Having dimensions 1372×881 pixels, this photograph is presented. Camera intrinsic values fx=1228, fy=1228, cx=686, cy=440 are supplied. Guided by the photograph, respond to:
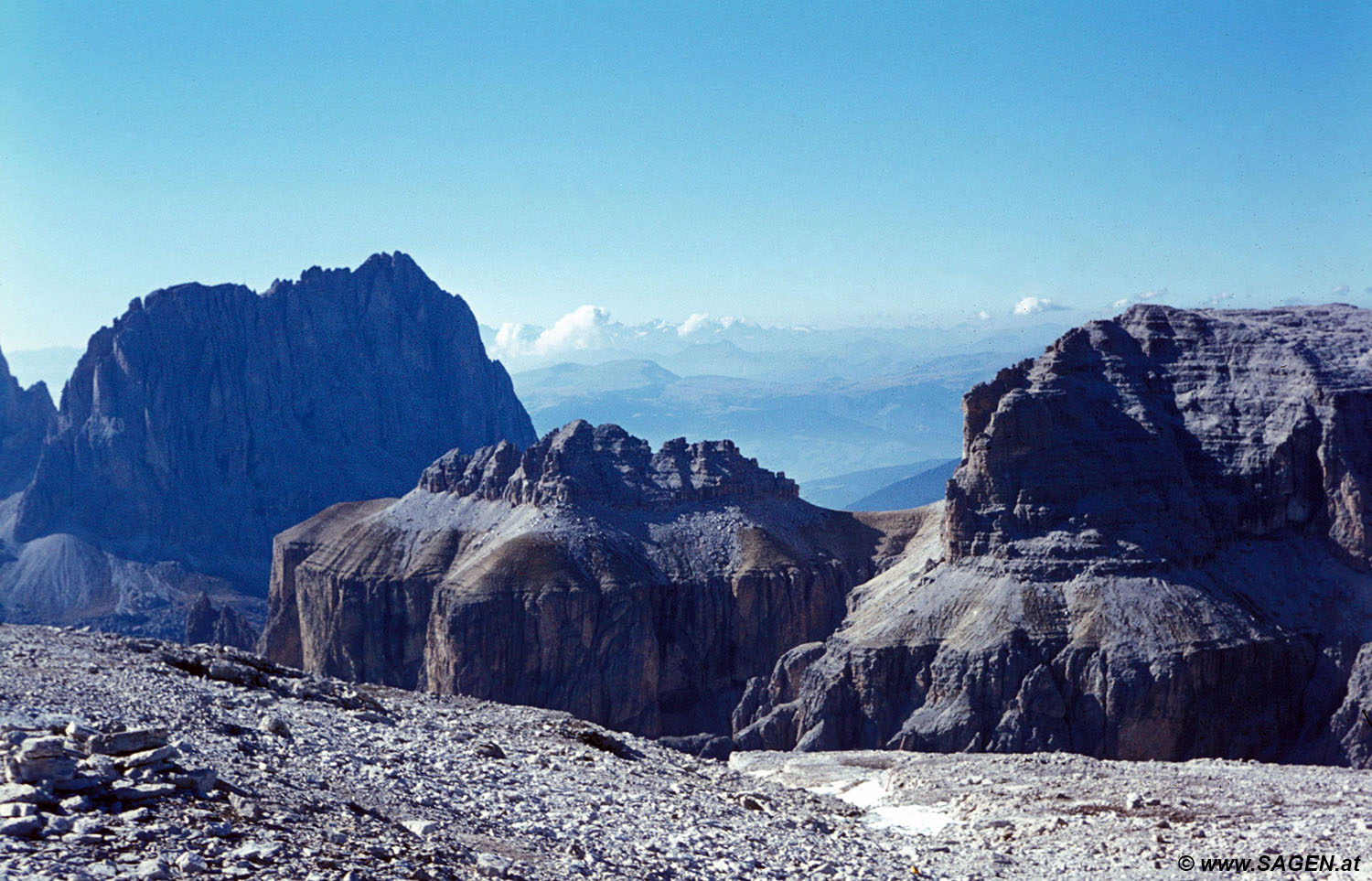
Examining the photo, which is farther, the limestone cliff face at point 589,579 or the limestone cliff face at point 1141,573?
the limestone cliff face at point 589,579

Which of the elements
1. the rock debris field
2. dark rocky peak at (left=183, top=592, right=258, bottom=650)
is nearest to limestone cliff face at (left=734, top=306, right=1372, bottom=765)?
the rock debris field

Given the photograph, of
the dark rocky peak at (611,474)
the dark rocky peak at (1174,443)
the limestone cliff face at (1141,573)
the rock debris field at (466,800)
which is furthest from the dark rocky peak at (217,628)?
the rock debris field at (466,800)

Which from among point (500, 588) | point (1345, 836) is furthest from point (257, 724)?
point (500, 588)

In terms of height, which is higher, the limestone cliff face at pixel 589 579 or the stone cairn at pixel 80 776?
the stone cairn at pixel 80 776

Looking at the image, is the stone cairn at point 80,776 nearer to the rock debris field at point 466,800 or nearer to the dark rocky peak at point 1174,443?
the rock debris field at point 466,800

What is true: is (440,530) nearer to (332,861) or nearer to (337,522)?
(337,522)

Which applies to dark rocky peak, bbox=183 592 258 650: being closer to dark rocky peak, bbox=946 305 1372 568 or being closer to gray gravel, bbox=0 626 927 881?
dark rocky peak, bbox=946 305 1372 568
